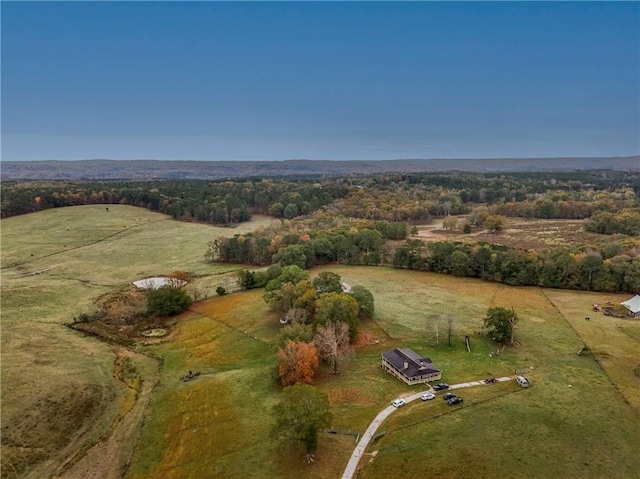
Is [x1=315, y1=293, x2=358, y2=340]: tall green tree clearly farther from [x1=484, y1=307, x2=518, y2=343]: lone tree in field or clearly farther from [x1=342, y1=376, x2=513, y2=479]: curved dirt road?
[x1=484, y1=307, x2=518, y2=343]: lone tree in field

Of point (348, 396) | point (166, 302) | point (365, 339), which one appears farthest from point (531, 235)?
point (166, 302)

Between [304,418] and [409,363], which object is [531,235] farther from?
[304,418]

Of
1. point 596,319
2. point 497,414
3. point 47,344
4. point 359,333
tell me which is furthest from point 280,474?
point 596,319

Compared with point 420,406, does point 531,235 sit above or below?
above

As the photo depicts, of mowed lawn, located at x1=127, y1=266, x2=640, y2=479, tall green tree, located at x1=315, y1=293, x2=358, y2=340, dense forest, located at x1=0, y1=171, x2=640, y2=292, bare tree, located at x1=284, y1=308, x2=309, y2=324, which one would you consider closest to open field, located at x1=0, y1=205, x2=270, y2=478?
mowed lawn, located at x1=127, y1=266, x2=640, y2=479

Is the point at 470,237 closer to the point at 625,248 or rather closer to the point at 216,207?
the point at 625,248

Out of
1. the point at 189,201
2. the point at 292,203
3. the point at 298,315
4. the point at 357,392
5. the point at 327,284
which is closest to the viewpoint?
the point at 357,392

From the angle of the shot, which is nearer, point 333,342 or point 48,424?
point 48,424
